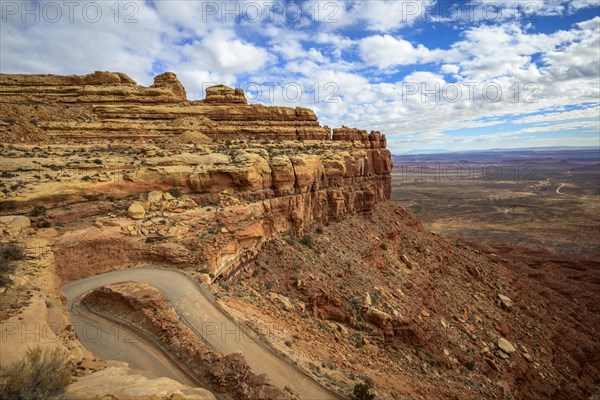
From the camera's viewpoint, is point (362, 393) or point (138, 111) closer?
point (362, 393)

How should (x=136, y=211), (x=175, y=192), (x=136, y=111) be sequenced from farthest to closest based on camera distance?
(x=136, y=111) → (x=175, y=192) → (x=136, y=211)

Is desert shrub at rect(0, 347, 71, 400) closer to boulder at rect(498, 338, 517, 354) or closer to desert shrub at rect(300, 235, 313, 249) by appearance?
desert shrub at rect(300, 235, 313, 249)

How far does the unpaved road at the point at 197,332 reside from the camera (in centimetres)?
1138

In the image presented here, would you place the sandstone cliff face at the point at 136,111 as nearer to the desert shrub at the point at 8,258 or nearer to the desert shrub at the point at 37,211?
the desert shrub at the point at 37,211

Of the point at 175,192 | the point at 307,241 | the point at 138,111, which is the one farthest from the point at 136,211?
the point at 138,111

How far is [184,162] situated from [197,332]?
13999mm

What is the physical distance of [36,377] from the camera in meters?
7.31

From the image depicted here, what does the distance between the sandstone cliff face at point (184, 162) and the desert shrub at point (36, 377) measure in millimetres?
9474

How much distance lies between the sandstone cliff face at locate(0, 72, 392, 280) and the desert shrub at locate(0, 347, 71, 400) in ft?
31.1

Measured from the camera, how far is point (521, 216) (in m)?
78.6

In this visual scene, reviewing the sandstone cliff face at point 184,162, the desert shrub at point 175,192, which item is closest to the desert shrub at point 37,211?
the sandstone cliff face at point 184,162

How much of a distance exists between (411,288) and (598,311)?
22.1m

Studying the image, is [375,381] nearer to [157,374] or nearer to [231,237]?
[157,374]

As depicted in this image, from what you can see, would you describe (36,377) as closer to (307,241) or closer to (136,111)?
(307,241)
